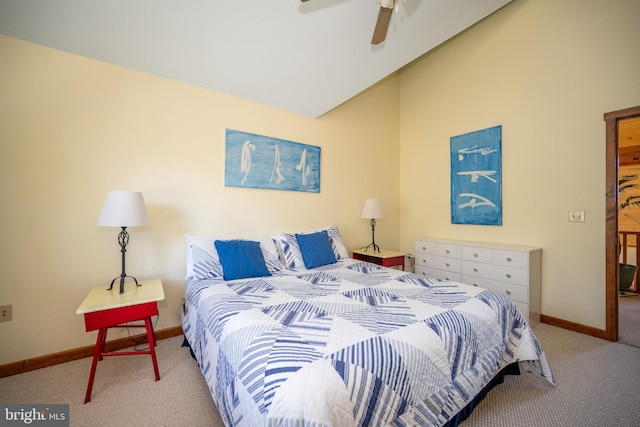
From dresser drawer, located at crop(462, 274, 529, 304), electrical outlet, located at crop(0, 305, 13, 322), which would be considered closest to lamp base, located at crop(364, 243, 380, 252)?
dresser drawer, located at crop(462, 274, 529, 304)

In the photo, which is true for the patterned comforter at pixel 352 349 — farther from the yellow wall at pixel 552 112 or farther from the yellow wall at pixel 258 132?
the yellow wall at pixel 552 112

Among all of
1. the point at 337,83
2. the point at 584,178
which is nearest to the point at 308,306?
the point at 337,83

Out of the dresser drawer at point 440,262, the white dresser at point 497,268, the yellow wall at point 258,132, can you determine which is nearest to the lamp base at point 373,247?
the yellow wall at point 258,132

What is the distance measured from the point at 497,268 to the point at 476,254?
0.80 ft

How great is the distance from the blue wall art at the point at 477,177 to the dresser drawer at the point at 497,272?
0.63m

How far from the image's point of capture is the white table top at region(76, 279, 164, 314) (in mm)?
1603

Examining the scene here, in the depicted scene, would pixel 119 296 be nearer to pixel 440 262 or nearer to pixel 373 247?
pixel 373 247

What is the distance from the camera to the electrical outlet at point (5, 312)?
181 cm

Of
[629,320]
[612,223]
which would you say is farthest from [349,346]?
[629,320]

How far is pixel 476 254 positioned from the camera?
2.88 metres

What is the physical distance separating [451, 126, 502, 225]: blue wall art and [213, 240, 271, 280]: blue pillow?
8.71 ft

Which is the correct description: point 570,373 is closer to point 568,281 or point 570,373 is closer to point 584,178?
point 568,281

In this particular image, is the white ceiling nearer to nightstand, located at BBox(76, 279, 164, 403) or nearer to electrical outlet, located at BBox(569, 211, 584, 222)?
nightstand, located at BBox(76, 279, 164, 403)

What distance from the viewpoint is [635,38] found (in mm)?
2197
